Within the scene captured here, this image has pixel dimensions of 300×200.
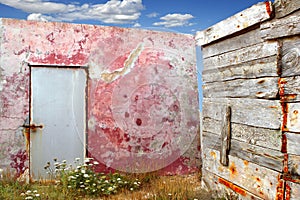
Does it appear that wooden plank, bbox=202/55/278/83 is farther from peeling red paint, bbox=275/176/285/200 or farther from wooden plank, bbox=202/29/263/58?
peeling red paint, bbox=275/176/285/200

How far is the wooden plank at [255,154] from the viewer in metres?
3.97

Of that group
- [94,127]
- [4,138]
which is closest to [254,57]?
[94,127]

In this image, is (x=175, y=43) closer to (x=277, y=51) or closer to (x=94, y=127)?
(x=94, y=127)

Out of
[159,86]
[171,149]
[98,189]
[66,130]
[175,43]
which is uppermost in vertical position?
[175,43]

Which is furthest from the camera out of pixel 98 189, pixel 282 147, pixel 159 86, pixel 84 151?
pixel 159 86

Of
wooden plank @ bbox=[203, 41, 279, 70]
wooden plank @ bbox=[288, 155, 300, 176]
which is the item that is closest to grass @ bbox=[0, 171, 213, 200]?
wooden plank @ bbox=[288, 155, 300, 176]

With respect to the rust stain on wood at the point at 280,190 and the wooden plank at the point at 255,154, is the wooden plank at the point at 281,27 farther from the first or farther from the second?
the rust stain on wood at the point at 280,190

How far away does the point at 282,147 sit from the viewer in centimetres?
390

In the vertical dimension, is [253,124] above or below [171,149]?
above

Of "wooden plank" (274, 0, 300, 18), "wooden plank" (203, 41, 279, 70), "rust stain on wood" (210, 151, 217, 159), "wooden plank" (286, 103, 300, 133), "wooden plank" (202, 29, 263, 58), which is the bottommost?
"rust stain on wood" (210, 151, 217, 159)

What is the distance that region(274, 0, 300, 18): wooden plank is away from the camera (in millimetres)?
3744

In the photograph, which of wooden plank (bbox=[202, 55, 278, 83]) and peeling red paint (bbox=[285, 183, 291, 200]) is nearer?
peeling red paint (bbox=[285, 183, 291, 200])

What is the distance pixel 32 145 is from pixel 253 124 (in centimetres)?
426

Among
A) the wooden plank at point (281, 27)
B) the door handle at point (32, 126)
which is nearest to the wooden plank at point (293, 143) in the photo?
the wooden plank at point (281, 27)
